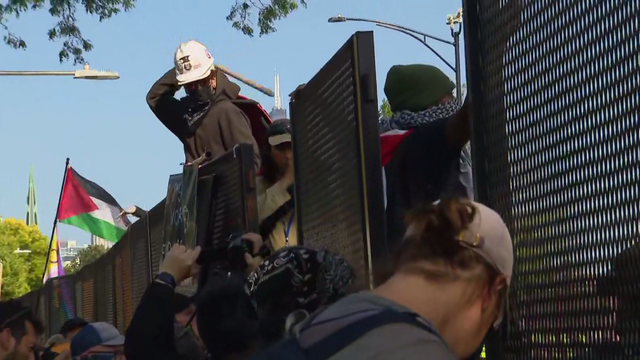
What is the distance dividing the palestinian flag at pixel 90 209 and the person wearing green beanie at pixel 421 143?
12.2 m

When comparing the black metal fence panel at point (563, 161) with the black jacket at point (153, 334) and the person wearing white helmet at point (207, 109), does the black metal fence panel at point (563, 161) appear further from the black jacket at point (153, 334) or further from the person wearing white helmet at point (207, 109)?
the person wearing white helmet at point (207, 109)

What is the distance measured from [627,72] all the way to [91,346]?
5.50 metres

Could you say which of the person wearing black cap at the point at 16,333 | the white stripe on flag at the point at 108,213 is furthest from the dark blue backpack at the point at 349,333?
the white stripe on flag at the point at 108,213

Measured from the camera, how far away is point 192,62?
729cm

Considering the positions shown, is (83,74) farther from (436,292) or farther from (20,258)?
(20,258)

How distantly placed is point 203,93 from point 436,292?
5046mm

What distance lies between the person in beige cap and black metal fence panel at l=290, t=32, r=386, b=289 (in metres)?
0.80

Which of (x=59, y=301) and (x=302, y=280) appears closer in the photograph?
(x=302, y=280)

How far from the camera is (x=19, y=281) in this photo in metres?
75.8

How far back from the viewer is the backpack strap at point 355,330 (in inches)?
89.7

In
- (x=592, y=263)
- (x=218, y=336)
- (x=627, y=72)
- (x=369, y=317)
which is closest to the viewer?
(x=369, y=317)

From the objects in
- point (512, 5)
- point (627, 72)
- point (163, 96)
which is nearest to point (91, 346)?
point (163, 96)

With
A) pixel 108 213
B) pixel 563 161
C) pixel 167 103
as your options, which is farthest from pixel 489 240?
pixel 108 213

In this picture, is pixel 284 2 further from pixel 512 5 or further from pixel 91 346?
pixel 512 5
